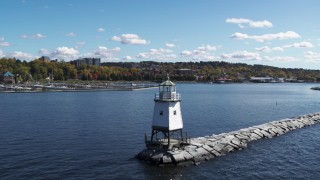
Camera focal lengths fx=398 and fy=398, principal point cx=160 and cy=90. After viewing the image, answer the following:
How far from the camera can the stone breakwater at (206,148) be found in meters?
34.7

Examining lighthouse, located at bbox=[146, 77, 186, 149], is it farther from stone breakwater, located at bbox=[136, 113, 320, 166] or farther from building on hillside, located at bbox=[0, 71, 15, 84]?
building on hillside, located at bbox=[0, 71, 15, 84]

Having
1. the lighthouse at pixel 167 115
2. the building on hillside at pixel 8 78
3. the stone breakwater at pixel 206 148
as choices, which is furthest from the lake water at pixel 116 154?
the building on hillside at pixel 8 78

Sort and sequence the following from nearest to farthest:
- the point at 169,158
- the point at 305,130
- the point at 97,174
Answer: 1. the point at 97,174
2. the point at 169,158
3. the point at 305,130

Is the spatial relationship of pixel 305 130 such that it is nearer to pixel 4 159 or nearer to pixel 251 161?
pixel 251 161

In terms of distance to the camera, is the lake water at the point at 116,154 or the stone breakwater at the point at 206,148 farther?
the stone breakwater at the point at 206,148

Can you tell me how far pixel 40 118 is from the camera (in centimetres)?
6831

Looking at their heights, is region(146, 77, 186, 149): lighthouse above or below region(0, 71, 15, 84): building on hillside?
below

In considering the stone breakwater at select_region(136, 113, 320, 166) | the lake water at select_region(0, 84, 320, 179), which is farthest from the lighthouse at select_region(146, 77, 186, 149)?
the lake water at select_region(0, 84, 320, 179)

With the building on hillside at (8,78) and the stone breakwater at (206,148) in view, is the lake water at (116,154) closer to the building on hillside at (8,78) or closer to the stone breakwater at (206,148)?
the stone breakwater at (206,148)

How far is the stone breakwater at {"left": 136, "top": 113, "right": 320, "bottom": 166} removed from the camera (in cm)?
3469

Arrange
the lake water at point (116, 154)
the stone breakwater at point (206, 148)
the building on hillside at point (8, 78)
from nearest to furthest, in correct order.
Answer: the lake water at point (116, 154), the stone breakwater at point (206, 148), the building on hillside at point (8, 78)

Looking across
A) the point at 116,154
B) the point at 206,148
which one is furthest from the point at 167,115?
the point at 116,154

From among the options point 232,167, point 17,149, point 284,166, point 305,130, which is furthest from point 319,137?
point 17,149

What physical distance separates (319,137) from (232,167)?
21307 millimetres
